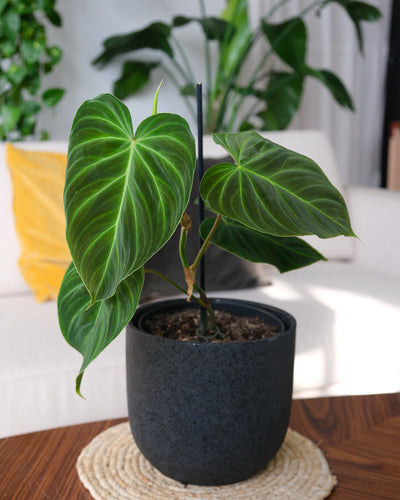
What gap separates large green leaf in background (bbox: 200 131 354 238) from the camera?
53cm

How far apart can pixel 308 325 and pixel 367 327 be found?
14cm

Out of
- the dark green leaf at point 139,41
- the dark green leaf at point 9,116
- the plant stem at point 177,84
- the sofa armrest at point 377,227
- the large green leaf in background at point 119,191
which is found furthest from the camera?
the plant stem at point 177,84

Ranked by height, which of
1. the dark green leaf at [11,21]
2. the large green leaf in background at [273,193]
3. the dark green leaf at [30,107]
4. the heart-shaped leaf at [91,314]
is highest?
the dark green leaf at [11,21]

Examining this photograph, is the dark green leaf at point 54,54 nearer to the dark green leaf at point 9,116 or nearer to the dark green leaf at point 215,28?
the dark green leaf at point 9,116

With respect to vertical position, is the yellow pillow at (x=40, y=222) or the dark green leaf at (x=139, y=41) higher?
the dark green leaf at (x=139, y=41)

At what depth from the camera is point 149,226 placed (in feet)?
1.62

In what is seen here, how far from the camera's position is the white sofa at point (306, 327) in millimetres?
1085

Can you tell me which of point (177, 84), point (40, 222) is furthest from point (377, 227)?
point (177, 84)

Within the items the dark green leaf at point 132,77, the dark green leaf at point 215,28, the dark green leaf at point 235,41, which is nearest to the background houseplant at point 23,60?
the dark green leaf at point 132,77

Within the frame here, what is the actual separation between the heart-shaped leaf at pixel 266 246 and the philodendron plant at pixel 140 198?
2.4 inches

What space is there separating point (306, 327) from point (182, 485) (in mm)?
698

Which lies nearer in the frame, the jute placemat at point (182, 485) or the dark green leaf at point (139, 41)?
the jute placemat at point (182, 485)

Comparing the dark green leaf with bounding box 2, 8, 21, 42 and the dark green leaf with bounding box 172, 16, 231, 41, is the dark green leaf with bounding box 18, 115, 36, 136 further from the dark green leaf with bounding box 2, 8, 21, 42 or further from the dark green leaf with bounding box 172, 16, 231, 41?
the dark green leaf with bounding box 172, 16, 231, 41

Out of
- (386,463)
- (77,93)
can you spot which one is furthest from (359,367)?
(77,93)
